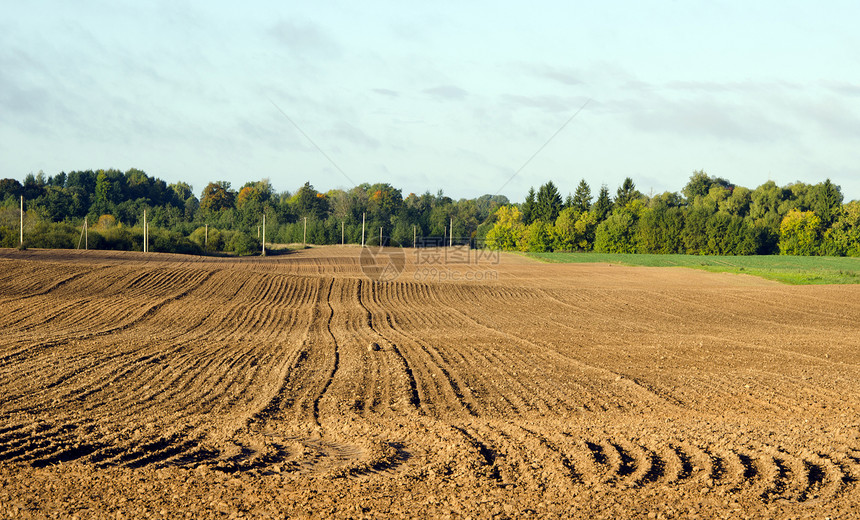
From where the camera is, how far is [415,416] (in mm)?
8055

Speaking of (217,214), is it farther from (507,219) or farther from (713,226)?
(713,226)

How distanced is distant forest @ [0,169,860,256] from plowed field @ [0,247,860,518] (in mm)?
46823

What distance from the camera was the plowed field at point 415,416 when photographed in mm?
5172

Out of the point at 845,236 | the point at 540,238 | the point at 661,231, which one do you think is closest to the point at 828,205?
the point at 845,236

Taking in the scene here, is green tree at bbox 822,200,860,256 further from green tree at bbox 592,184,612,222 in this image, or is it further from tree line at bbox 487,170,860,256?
green tree at bbox 592,184,612,222

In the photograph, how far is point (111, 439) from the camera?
667 centimetres

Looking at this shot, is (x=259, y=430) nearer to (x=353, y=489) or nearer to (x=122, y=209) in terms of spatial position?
(x=353, y=489)

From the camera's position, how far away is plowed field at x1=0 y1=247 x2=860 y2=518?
517 cm

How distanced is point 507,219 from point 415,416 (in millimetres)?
104985

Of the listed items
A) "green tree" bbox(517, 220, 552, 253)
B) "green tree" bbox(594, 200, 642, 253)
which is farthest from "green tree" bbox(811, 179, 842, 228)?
"green tree" bbox(517, 220, 552, 253)

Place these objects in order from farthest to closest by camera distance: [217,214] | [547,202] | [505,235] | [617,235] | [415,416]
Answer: [217,214] < [547,202] < [505,235] < [617,235] < [415,416]

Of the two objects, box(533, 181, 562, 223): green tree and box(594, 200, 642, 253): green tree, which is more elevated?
box(533, 181, 562, 223): green tree

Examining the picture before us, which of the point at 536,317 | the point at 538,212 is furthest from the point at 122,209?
the point at 536,317

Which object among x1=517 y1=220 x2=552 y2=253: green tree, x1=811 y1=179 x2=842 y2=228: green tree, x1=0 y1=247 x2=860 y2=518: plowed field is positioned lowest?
x1=0 y1=247 x2=860 y2=518: plowed field
